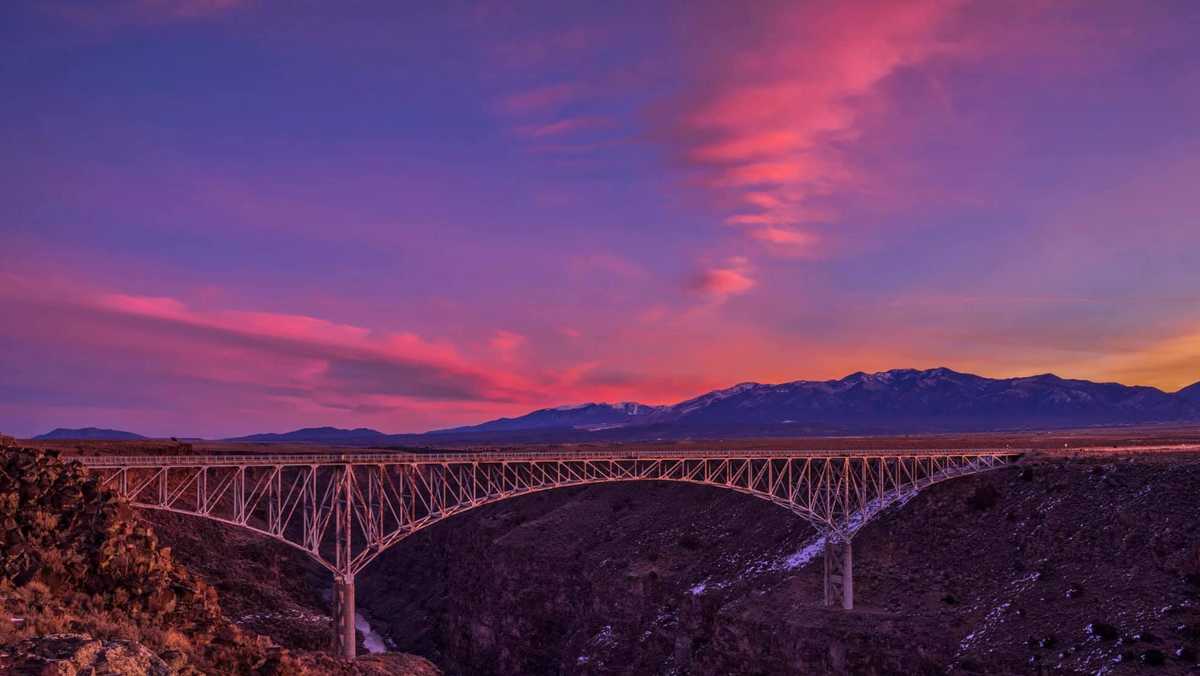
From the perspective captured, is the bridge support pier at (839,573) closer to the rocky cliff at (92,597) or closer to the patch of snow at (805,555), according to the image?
the patch of snow at (805,555)

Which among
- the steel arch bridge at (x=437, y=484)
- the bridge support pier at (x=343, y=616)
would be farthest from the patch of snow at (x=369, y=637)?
the bridge support pier at (x=343, y=616)

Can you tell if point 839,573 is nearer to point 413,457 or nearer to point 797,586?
point 797,586

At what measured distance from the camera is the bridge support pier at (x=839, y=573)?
6425cm

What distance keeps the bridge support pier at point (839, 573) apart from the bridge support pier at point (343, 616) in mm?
35809

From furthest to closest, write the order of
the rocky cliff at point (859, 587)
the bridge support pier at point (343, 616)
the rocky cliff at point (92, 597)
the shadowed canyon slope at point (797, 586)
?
the shadowed canyon slope at point (797, 586), the rocky cliff at point (859, 587), the bridge support pier at point (343, 616), the rocky cliff at point (92, 597)

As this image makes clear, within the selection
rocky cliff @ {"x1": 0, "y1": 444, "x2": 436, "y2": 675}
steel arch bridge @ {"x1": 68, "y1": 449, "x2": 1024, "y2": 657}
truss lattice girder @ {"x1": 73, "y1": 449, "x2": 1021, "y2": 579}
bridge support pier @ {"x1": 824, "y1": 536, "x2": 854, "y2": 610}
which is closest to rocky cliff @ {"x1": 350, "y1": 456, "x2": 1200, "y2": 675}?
bridge support pier @ {"x1": 824, "y1": 536, "x2": 854, "y2": 610}

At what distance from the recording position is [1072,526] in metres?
65.5

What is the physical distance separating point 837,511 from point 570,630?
28.1 m

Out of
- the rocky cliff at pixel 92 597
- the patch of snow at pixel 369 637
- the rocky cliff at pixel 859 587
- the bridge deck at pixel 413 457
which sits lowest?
the patch of snow at pixel 369 637

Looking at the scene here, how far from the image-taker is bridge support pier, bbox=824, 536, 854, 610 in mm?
64250

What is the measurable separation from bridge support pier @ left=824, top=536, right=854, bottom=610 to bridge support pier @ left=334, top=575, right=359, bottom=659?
3581cm

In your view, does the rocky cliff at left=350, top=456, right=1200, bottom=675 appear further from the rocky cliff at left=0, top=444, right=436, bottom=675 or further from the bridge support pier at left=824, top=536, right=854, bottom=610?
the rocky cliff at left=0, top=444, right=436, bottom=675

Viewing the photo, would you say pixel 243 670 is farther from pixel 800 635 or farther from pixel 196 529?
pixel 196 529

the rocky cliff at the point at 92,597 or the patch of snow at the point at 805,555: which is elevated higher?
the rocky cliff at the point at 92,597
